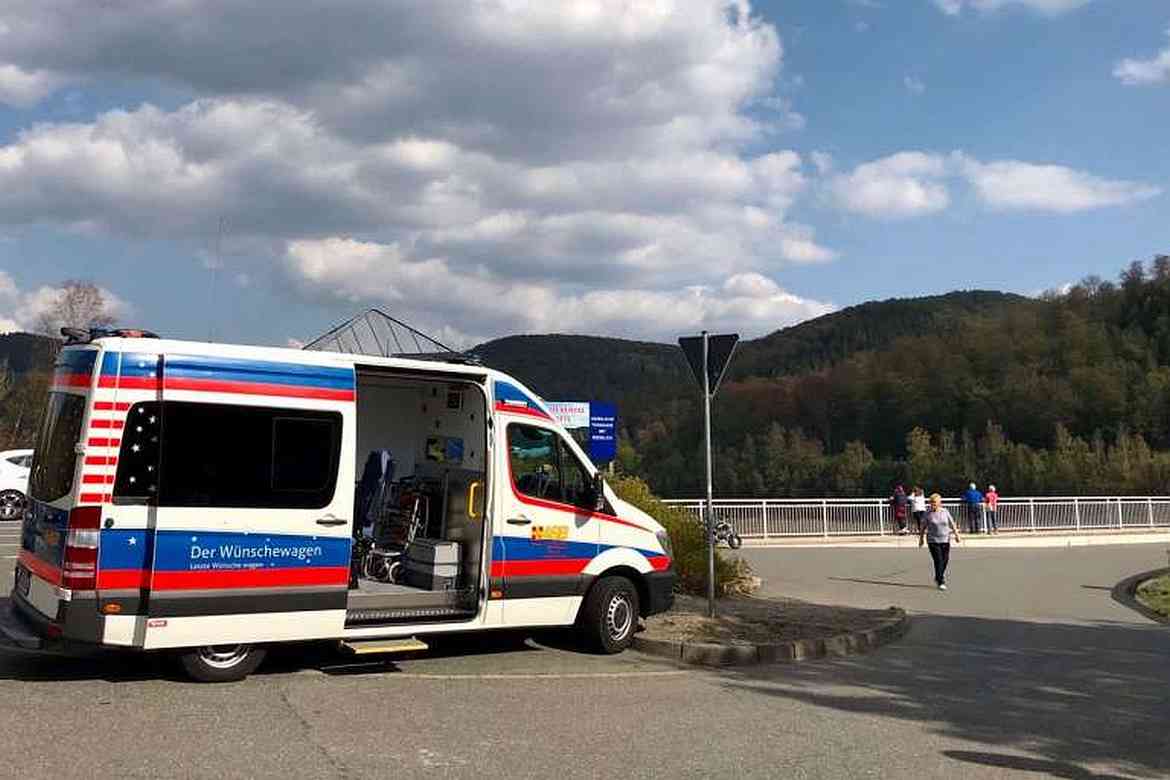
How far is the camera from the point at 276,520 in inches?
304

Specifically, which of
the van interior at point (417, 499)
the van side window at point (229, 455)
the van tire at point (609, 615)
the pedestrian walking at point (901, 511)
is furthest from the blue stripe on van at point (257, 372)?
the pedestrian walking at point (901, 511)

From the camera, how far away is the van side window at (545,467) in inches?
360

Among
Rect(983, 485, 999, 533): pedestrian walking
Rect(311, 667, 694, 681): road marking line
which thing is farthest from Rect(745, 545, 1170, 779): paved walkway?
Rect(983, 485, 999, 533): pedestrian walking

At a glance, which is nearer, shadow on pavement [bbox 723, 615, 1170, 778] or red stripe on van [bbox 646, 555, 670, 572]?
shadow on pavement [bbox 723, 615, 1170, 778]

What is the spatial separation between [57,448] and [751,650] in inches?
243

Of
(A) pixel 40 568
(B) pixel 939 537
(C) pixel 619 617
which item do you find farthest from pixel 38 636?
(B) pixel 939 537

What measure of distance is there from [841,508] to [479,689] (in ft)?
72.4

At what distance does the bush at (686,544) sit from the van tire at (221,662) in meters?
6.95

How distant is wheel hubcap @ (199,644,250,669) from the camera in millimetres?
7582

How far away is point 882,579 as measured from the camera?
19516 millimetres

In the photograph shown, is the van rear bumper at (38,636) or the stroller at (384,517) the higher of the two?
the stroller at (384,517)

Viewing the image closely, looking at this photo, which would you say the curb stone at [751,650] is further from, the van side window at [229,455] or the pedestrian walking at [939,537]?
the pedestrian walking at [939,537]

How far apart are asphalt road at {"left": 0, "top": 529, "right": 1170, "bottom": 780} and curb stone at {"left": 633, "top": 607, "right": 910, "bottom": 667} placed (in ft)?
0.79

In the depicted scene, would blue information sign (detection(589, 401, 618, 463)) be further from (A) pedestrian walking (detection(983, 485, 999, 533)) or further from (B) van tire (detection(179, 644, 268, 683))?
(B) van tire (detection(179, 644, 268, 683))
